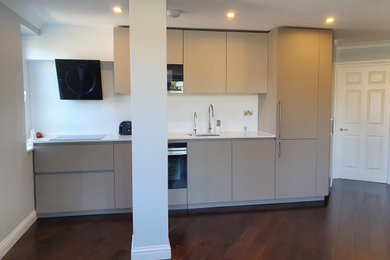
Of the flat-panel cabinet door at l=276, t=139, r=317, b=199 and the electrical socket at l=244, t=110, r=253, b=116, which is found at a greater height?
the electrical socket at l=244, t=110, r=253, b=116

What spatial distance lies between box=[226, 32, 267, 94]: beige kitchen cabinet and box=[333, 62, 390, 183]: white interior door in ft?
6.19

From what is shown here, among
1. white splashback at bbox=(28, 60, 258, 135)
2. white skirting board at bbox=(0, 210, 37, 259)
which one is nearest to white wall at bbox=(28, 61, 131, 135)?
white splashback at bbox=(28, 60, 258, 135)

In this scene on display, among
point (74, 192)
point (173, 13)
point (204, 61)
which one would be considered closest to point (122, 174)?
point (74, 192)

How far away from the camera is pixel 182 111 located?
4.04 meters

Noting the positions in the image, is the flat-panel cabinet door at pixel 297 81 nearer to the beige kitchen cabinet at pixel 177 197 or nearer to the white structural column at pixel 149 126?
the beige kitchen cabinet at pixel 177 197

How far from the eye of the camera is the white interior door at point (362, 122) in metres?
4.70

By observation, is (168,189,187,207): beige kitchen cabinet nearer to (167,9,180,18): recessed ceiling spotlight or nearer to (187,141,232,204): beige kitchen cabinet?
(187,141,232,204): beige kitchen cabinet

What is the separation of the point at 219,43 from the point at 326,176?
233 cm

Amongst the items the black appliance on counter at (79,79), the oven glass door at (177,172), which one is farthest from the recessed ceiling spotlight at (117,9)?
the oven glass door at (177,172)

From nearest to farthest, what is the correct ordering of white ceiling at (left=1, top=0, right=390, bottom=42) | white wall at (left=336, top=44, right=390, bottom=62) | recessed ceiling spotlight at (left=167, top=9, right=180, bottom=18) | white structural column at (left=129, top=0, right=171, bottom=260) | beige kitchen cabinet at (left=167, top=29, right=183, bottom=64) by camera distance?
1. white structural column at (left=129, top=0, right=171, bottom=260)
2. white ceiling at (left=1, top=0, right=390, bottom=42)
3. recessed ceiling spotlight at (left=167, top=9, right=180, bottom=18)
4. beige kitchen cabinet at (left=167, top=29, right=183, bottom=64)
5. white wall at (left=336, top=44, right=390, bottom=62)

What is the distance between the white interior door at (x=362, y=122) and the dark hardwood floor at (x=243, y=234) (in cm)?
132

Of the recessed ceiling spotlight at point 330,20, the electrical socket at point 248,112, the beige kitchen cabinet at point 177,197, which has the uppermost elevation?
the recessed ceiling spotlight at point 330,20

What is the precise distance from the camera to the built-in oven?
11.4ft

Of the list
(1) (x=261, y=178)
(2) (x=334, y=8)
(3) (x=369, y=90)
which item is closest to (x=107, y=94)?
(1) (x=261, y=178)
